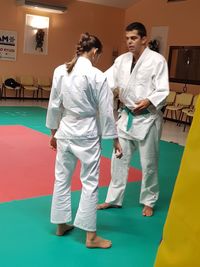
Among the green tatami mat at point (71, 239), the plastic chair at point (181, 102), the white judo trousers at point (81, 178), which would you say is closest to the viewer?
the green tatami mat at point (71, 239)

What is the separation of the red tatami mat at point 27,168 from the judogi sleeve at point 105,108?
122 cm

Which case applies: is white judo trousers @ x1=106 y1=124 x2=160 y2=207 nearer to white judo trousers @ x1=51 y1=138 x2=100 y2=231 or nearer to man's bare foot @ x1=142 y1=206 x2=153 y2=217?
man's bare foot @ x1=142 y1=206 x2=153 y2=217

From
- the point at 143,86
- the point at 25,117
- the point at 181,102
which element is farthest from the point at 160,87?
the point at 181,102

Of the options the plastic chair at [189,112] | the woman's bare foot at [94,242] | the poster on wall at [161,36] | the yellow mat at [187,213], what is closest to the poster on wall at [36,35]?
the poster on wall at [161,36]

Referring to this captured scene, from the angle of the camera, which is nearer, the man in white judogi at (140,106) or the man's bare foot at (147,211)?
the man in white judogi at (140,106)

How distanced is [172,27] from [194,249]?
10152 mm

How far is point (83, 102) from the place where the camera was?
2.25 m

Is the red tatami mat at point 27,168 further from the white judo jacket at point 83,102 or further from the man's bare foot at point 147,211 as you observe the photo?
the white judo jacket at point 83,102

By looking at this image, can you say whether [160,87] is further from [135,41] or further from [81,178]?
[81,178]

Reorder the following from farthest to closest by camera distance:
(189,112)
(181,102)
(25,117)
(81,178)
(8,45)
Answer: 1. (8,45)
2. (181,102)
3. (189,112)
4. (25,117)
5. (81,178)

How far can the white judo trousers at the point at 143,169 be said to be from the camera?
116 inches

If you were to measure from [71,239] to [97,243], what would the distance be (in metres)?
0.20

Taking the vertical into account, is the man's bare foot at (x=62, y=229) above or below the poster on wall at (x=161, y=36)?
below

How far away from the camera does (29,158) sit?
4.38 meters
